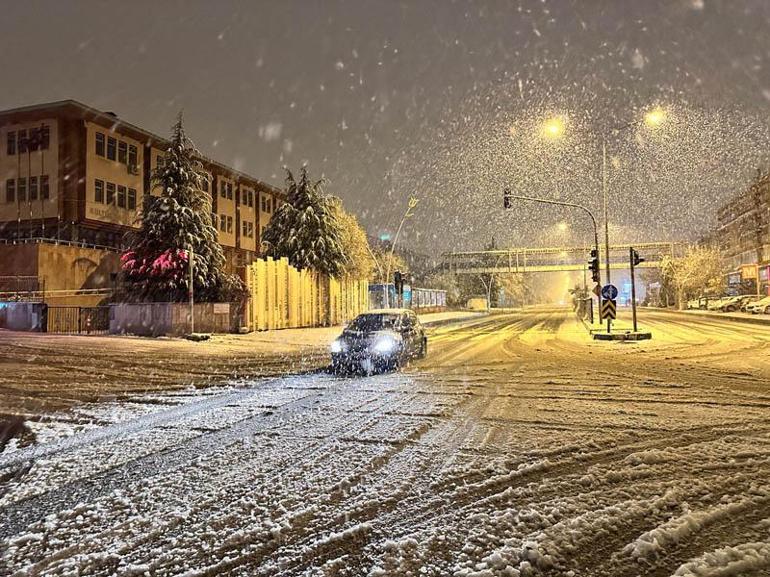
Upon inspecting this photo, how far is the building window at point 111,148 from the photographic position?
37.6 m

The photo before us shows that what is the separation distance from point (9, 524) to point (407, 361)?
1147cm

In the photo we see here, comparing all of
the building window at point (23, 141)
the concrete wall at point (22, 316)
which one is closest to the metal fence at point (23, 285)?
the concrete wall at point (22, 316)

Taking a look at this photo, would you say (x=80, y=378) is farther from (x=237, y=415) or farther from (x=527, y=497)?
(x=527, y=497)

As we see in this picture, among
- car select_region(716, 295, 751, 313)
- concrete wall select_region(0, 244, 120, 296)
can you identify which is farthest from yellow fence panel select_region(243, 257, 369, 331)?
car select_region(716, 295, 751, 313)

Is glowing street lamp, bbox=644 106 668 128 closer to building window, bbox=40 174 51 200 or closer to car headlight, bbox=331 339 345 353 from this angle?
car headlight, bbox=331 339 345 353

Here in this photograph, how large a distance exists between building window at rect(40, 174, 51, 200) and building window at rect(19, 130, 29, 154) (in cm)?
266

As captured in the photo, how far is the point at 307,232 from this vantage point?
36.2 metres

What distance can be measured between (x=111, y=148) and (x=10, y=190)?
703 cm

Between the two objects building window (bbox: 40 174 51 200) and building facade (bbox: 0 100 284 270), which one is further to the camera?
building window (bbox: 40 174 51 200)

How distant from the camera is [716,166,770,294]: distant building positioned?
64625 millimetres

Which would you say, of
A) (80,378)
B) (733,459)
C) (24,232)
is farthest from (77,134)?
(733,459)

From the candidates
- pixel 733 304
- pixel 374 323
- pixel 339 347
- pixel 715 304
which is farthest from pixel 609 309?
pixel 715 304

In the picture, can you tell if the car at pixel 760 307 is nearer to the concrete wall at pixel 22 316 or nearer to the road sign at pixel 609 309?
the road sign at pixel 609 309

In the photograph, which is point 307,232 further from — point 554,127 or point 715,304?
point 715,304
